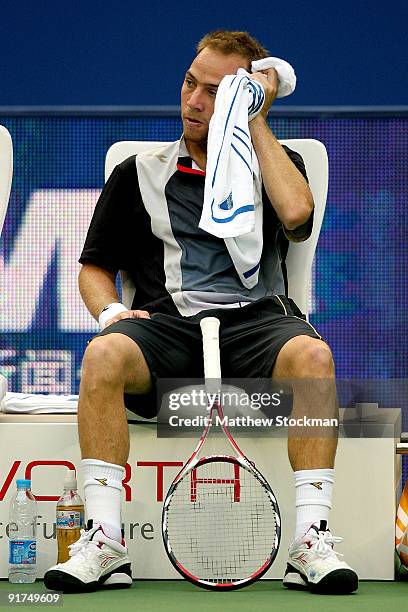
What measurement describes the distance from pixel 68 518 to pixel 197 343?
1.65 ft

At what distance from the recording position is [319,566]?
9.88 ft

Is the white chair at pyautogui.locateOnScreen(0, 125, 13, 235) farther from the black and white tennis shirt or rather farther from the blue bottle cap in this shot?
the blue bottle cap

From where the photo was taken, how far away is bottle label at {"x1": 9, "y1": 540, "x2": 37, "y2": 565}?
10.8 feet

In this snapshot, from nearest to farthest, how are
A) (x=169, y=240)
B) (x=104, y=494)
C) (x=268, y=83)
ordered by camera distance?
(x=104, y=494)
(x=169, y=240)
(x=268, y=83)

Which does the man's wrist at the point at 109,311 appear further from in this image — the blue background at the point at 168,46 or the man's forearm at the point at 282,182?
the blue background at the point at 168,46

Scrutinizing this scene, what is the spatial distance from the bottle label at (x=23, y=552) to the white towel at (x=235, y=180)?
827mm

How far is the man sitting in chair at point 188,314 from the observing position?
3109 mm

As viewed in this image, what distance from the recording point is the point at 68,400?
146 inches

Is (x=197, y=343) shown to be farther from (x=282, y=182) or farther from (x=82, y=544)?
(x=82, y=544)

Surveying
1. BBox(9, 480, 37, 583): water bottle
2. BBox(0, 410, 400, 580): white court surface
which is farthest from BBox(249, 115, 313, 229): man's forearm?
BBox(9, 480, 37, 583): water bottle

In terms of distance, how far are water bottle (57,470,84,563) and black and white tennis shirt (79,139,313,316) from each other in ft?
1.67

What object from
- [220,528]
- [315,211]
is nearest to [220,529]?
[220,528]

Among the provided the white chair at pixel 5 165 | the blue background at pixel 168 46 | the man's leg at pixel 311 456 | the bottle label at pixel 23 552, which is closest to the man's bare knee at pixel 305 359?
the man's leg at pixel 311 456

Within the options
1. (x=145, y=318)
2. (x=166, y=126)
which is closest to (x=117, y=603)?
(x=145, y=318)
